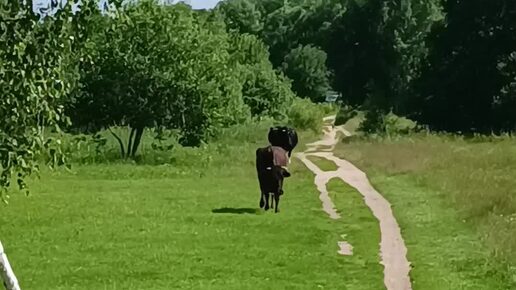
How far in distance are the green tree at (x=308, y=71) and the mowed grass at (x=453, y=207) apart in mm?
74180

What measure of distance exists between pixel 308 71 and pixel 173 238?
103 m

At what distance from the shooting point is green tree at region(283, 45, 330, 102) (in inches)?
4781

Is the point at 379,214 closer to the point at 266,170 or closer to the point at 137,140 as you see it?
the point at 266,170

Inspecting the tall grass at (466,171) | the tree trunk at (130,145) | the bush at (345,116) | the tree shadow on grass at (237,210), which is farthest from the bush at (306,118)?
the tree shadow on grass at (237,210)

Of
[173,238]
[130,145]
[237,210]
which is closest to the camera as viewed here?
Answer: [173,238]

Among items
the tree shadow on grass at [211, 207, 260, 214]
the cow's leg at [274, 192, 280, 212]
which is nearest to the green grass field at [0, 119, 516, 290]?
the tree shadow on grass at [211, 207, 260, 214]

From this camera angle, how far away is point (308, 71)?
122438 millimetres

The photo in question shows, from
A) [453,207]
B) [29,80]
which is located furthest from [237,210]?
[29,80]

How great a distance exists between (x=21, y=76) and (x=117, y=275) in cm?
720

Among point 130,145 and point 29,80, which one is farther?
point 130,145

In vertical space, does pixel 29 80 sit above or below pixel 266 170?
above

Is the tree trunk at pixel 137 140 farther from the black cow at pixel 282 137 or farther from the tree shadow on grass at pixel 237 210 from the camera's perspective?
the tree shadow on grass at pixel 237 210

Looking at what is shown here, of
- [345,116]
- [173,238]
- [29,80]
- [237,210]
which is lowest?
[345,116]

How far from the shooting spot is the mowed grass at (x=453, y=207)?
1672cm
